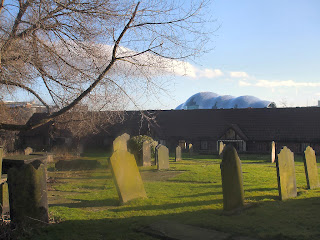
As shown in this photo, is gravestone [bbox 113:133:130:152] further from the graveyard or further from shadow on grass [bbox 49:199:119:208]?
shadow on grass [bbox 49:199:119:208]

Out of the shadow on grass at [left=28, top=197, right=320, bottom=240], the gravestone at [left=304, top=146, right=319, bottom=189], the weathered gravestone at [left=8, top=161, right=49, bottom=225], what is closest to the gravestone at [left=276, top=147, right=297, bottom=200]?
the shadow on grass at [left=28, top=197, right=320, bottom=240]

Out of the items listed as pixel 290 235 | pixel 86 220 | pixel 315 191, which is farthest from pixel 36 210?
pixel 315 191

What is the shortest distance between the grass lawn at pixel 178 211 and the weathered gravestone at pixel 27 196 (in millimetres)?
379

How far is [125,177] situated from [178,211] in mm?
1849

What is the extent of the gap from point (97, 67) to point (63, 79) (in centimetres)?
99

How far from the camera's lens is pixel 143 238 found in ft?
17.3

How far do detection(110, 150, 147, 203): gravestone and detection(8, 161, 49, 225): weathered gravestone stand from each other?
2.49m

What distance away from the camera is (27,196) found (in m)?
5.82

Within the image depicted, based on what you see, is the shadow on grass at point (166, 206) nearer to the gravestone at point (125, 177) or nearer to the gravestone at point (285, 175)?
the gravestone at point (125, 177)

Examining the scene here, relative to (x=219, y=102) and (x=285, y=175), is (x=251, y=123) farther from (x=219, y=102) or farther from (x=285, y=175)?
(x=219, y=102)

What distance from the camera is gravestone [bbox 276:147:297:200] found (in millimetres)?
8445

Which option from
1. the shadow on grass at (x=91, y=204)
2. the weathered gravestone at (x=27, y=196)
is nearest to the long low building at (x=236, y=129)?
the shadow on grass at (x=91, y=204)

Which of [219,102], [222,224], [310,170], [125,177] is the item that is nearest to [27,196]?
[125,177]

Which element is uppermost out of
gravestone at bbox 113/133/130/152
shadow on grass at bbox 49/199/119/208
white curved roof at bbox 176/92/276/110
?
white curved roof at bbox 176/92/276/110
